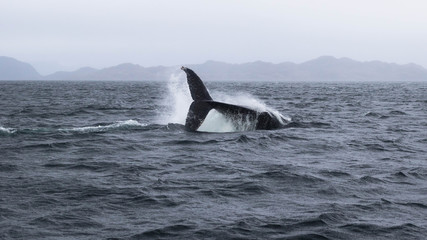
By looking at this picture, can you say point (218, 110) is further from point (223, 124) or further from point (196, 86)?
point (223, 124)

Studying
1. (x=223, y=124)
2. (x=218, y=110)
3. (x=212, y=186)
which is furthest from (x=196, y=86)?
(x=212, y=186)

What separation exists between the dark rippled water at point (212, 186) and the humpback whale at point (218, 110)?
77 cm

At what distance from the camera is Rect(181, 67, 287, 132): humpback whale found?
1850 cm

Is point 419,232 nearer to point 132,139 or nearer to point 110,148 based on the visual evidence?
point 110,148

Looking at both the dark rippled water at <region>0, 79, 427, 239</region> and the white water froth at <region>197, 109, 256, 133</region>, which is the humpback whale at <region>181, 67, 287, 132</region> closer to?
the white water froth at <region>197, 109, 256, 133</region>

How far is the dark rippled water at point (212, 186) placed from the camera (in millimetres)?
8562

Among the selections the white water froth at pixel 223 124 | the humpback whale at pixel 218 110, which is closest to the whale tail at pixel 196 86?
the humpback whale at pixel 218 110

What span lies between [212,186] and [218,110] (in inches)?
310

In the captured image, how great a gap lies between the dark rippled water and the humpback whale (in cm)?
77

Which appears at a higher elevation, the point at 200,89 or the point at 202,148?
the point at 200,89

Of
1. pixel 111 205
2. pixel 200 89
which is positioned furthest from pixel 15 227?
pixel 200 89

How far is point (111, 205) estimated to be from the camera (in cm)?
978

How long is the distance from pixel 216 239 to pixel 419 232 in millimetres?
3253

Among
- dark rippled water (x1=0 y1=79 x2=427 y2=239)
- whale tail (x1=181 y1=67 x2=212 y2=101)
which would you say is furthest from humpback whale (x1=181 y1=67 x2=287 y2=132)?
dark rippled water (x1=0 y1=79 x2=427 y2=239)
